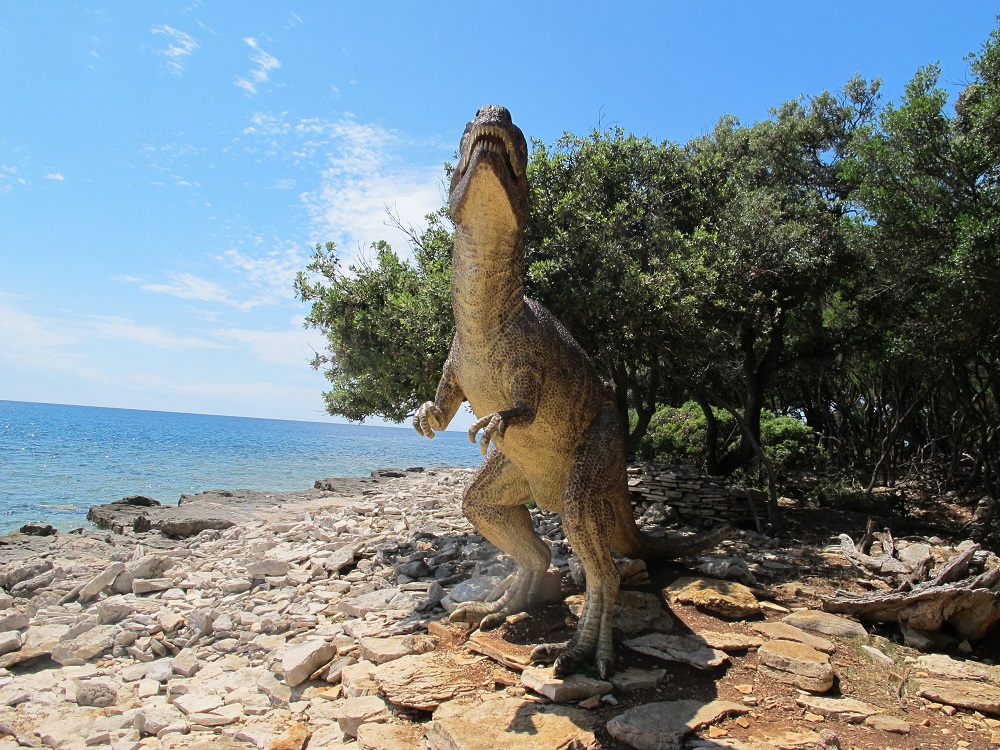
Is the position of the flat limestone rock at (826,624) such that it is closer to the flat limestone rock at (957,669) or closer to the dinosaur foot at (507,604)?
the flat limestone rock at (957,669)

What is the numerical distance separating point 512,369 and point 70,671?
4.94 metres

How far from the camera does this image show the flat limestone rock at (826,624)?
508 cm

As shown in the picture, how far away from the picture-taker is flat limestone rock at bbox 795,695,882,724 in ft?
12.9

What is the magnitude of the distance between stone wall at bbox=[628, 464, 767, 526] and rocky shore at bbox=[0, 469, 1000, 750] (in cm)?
152

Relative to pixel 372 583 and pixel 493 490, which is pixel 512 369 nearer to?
pixel 493 490

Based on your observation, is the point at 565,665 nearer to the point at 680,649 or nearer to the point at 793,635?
the point at 680,649

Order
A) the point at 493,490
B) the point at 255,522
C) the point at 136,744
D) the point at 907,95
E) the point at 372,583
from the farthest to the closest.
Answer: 1. the point at 255,522
2. the point at 907,95
3. the point at 372,583
4. the point at 493,490
5. the point at 136,744

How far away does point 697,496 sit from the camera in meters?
10.1

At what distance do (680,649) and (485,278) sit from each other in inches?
116

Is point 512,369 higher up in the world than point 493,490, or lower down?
higher up

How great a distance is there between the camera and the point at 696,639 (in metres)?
4.85

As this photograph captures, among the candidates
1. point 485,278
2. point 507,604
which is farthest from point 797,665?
point 485,278

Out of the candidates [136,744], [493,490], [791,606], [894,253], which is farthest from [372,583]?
[894,253]

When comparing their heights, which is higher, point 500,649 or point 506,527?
point 506,527
